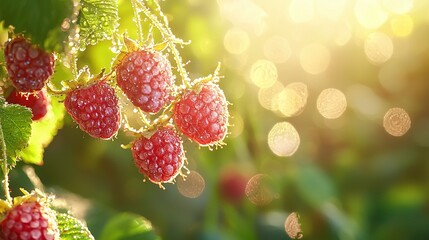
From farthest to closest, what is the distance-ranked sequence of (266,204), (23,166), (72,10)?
(266,204) → (23,166) → (72,10)

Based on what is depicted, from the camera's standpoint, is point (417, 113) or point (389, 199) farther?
point (417, 113)

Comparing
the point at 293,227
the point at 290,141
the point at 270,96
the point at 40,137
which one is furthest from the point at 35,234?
the point at 270,96

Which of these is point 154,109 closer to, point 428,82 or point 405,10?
point 428,82

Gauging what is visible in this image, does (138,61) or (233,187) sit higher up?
(233,187)

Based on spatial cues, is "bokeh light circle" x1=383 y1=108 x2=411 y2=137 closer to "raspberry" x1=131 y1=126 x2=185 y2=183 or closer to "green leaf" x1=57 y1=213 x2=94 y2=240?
"raspberry" x1=131 y1=126 x2=185 y2=183

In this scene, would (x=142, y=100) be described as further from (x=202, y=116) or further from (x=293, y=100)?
(x=293, y=100)

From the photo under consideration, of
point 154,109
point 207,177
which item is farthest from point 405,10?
point 154,109

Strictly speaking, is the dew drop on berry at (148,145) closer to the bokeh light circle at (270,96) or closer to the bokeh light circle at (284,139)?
the bokeh light circle at (284,139)
